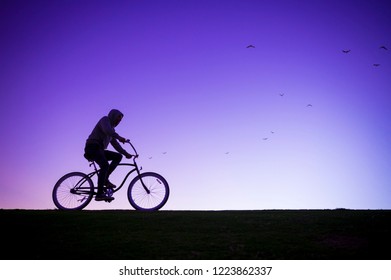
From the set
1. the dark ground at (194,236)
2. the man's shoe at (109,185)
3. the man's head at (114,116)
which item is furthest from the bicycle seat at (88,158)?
the dark ground at (194,236)

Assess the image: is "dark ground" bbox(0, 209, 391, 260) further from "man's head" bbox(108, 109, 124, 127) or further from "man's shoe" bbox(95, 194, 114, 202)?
"man's head" bbox(108, 109, 124, 127)

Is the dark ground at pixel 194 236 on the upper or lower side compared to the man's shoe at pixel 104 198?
lower

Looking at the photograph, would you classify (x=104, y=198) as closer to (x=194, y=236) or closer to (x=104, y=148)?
(x=104, y=148)

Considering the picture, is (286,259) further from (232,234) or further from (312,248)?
(232,234)

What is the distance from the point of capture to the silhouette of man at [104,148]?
977 cm

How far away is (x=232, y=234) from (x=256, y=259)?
4.75 feet

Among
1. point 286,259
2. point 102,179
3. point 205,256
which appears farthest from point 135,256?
point 102,179

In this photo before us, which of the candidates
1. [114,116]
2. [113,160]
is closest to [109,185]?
[113,160]

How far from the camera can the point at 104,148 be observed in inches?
393

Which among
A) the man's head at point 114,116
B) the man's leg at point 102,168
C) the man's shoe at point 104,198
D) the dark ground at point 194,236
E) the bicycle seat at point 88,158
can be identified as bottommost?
the dark ground at point 194,236

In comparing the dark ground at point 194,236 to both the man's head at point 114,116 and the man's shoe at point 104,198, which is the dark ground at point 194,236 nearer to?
the man's shoe at point 104,198

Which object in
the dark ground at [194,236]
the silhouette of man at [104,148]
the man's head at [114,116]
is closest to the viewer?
the dark ground at [194,236]

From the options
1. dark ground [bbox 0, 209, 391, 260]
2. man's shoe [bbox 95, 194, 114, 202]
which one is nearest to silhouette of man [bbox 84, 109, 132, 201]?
man's shoe [bbox 95, 194, 114, 202]
